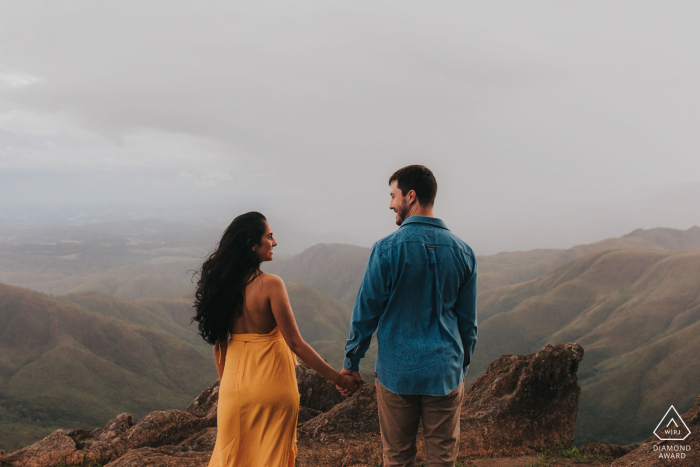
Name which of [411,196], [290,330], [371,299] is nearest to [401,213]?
[411,196]

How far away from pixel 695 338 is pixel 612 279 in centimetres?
5046

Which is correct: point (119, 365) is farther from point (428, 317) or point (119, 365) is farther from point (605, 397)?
point (428, 317)

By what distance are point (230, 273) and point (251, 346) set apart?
881 millimetres

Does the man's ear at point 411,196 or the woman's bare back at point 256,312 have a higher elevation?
the man's ear at point 411,196

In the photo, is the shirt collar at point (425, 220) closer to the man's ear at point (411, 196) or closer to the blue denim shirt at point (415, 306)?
the blue denim shirt at point (415, 306)

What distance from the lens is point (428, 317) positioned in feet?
13.4

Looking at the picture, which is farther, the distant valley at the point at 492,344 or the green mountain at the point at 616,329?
the distant valley at the point at 492,344

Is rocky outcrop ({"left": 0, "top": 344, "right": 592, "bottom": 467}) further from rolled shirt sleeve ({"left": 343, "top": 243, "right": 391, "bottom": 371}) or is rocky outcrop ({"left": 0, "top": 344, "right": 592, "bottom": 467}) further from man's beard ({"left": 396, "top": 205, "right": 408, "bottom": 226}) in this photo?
Answer: man's beard ({"left": 396, "top": 205, "right": 408, "bottom": 226})

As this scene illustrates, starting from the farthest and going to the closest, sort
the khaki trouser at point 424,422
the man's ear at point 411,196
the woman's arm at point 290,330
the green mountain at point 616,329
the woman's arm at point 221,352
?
the green mountain at point 616,329 → the woman's arm at point 221,352 → the woman's arm at point 290,330 → the man's ear at point 411,196 → the khaki trouser at point 424,422

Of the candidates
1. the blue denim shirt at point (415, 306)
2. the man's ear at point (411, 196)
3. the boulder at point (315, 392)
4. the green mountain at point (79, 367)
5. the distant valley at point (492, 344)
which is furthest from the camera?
the green mountain at point (79, 367)

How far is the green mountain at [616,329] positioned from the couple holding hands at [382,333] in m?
74.1

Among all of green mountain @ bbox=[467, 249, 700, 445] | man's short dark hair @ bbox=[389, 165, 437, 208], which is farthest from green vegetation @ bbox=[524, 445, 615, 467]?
green mountain @ bbox=[467, 249, 700, 445]

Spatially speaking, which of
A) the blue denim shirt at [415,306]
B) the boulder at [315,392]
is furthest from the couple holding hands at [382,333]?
the boulder at [315,392]

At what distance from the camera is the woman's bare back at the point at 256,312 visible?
4.48m
